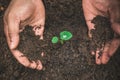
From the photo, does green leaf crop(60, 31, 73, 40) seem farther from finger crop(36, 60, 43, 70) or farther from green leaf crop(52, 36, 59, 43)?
finger crop(36, 60, 43, 70)

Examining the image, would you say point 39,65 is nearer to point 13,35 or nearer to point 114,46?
point 13,35

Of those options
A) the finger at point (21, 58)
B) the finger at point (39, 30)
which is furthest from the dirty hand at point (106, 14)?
the finger at point (21, 58)

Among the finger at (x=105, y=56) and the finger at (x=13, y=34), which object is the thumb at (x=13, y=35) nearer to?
the finger at (x=13, y=34)

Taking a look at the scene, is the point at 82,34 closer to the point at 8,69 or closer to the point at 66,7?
the point at 66,7

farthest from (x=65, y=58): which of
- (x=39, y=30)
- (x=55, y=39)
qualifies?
(x=39, y=30)

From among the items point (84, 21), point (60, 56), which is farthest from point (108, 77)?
point (84, 21)
